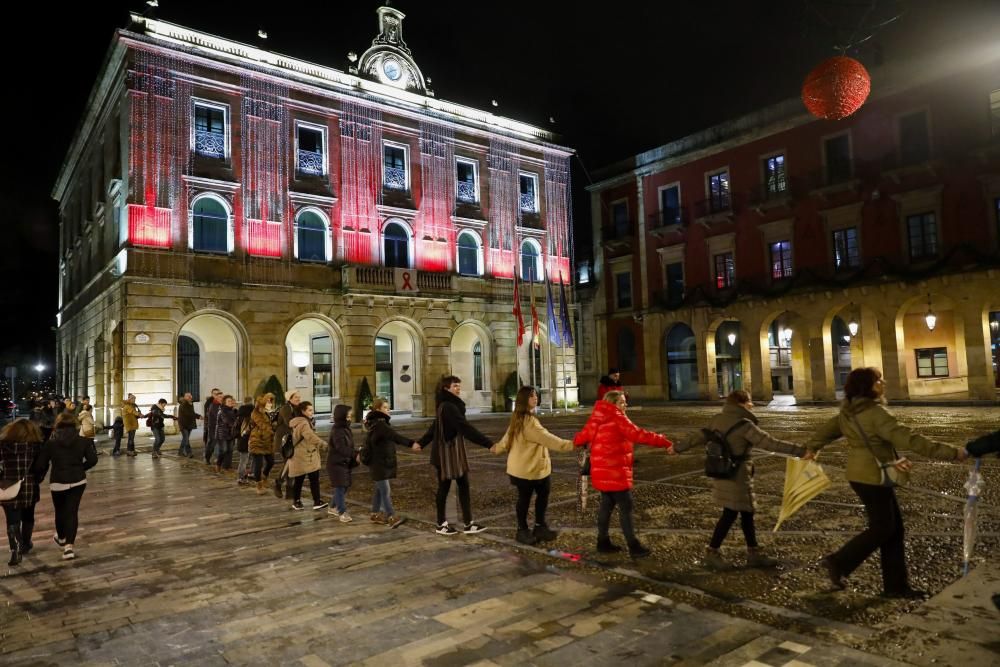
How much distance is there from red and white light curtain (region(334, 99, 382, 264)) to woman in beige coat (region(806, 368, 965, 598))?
24516mm

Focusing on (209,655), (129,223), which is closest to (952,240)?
(209,655)

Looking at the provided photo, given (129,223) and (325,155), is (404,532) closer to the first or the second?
(129,223)

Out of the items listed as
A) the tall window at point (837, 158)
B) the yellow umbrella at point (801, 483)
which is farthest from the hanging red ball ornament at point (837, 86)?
the tall window at point (837, 158)

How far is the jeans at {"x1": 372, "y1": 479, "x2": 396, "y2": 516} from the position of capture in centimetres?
806

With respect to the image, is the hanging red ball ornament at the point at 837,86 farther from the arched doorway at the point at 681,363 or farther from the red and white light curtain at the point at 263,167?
the arched doorway at the point at 681,363

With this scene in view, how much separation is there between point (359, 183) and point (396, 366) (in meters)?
8.51

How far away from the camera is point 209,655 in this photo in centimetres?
425

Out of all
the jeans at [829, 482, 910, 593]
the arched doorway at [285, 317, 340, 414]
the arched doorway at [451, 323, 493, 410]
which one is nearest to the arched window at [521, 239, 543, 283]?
the arched doorway at [451, 323, 493, 410]

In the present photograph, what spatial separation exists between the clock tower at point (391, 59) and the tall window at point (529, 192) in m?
6.95

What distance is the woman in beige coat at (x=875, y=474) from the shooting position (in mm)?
4711

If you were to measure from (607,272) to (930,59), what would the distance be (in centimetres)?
1789

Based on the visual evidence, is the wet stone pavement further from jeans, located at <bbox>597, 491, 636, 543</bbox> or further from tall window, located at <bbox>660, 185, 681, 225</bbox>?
tall window, located at <bbox>660, 185, 681, 225</bbox>

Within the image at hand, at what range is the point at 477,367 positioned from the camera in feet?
110

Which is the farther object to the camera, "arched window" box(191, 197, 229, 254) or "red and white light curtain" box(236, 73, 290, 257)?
"red and white light curtain" box(236, 73, 290, 257)
